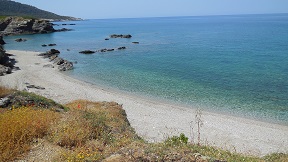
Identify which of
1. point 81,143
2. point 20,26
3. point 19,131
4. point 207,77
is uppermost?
point 20,26

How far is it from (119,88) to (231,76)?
60.2 ft

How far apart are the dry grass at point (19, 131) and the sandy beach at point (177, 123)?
8.68 m

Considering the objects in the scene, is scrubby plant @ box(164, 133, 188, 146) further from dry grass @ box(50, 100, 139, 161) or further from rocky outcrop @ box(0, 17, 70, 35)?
rocky outcrop @ box(0, 17, 70, 35)

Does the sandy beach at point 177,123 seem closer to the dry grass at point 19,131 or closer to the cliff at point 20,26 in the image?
the dry grass at point 19,131

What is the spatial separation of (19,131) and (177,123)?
50.6 ft

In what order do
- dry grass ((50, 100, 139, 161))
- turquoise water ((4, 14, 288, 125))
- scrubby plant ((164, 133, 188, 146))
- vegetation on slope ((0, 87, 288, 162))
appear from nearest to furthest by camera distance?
vegetation on slope ((0, 87, 288, 162))
dry grass ((50, 100, 139, 161))
scrubby plant ((164, 133, 188, 146))
turquoise water ((4, 14, 288, 125))

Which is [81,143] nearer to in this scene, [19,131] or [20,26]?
[19,131]

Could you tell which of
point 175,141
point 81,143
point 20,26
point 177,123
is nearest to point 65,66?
point 177,123

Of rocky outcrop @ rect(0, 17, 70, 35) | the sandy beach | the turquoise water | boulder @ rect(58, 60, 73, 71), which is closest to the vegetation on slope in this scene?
the sandy beach

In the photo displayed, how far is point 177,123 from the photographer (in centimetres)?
2177

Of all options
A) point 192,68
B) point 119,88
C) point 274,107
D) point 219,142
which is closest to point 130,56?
point 192,68

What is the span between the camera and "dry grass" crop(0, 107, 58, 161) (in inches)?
299

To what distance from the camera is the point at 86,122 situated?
9.96 metres

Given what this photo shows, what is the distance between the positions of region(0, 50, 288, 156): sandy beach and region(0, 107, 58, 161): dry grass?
868 cm
